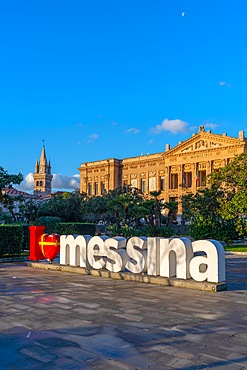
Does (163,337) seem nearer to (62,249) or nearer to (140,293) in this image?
(140,293)

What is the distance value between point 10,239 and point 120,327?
40.9 feet

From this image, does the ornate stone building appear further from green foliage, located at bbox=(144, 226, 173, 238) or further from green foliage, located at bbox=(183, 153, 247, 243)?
green foliage, located at bbox=(144, 226, 173, 238)

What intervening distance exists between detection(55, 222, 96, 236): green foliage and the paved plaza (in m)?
13.0

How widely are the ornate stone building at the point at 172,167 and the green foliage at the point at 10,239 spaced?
41.3 metres

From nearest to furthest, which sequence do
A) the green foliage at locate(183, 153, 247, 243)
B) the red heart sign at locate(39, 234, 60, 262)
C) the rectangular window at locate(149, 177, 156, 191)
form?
1. the red heart sign at locate(39, 234, 60, 262)
2. the green foliage at locate(183, 153, 247, 243)
3. the rectangular window at locate(149, 177, 156, 191)

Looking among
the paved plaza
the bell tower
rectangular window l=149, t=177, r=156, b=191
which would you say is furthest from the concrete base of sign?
the bell tower

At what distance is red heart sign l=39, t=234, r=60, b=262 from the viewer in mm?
14227

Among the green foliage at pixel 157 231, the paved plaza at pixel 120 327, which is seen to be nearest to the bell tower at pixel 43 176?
the green foliage at pixel 157 231

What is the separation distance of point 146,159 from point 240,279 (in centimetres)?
6784

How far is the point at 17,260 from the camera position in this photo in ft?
55.6

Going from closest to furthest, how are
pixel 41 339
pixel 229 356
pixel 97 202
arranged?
pixel 229 356, pixel 41 339, pixel 97 202

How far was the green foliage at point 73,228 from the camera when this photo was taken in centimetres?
2325

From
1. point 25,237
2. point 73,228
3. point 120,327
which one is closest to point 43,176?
point 73,228

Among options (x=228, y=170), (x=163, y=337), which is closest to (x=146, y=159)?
(x=228, y=170)
